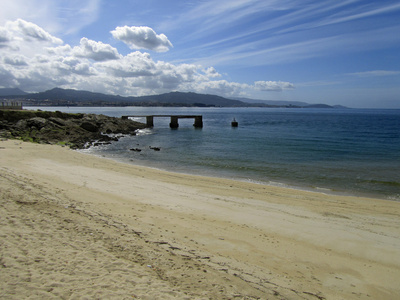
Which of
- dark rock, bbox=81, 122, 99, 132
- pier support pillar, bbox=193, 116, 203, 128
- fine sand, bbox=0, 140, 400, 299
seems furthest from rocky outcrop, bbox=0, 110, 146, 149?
pier support pillar, bbox=193, 116, 203, 128

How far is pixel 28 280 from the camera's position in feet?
13.9

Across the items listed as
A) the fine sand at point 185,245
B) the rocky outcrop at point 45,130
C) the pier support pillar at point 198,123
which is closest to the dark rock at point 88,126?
the rocky outcrop at point 45,130

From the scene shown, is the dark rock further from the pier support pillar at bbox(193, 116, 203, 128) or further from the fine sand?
the fine sand

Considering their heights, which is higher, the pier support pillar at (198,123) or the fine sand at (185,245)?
the pier support pillar at (198,123)

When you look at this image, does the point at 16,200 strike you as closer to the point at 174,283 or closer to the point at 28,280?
the point at 28,280

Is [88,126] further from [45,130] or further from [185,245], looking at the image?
[185,245]

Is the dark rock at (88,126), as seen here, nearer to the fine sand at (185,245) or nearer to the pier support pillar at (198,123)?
the pier support pillar at (198,123)

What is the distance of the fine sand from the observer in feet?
14.6

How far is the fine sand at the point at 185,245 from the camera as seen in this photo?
4449 mm

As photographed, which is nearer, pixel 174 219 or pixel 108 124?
pixel 174 219

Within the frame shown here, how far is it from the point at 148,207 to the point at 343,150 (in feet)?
82.2

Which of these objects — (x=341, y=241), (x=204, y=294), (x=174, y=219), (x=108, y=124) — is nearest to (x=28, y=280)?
(x=204, y=294)

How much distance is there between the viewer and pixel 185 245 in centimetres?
606

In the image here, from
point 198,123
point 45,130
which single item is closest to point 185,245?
point 45,130
